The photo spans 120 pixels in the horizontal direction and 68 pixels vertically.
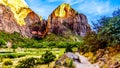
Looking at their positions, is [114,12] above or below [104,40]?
above

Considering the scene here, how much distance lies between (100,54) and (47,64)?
14.6 feet

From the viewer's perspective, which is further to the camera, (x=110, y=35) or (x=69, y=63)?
(x=110, y=35)

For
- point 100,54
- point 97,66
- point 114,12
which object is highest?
point 114,12

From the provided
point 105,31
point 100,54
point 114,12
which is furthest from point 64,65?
point 114,12

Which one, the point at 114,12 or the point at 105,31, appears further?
the point at 114,12

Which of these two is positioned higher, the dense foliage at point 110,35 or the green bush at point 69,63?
the dense foliage at point 110,35

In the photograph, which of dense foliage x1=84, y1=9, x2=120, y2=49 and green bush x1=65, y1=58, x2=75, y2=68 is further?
dense foliage x1=84, y1=9, x2=120, y2=49

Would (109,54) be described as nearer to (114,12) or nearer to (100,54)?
(100,54)

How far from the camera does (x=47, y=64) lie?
2245 cm

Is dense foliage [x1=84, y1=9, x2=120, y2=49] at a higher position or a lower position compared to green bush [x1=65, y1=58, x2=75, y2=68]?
higher

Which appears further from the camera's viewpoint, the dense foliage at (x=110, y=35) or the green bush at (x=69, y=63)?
the dense foliage at (x=110, y=35)

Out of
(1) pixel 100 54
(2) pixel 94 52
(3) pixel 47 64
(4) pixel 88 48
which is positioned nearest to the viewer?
(3) pixel 47 64

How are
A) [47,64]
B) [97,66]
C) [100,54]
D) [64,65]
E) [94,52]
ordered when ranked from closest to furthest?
1. [64,65]
2. [97,66]
3. [47,64]
4. [100,54]
5. [94,52]

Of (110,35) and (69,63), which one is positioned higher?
(110,35)
